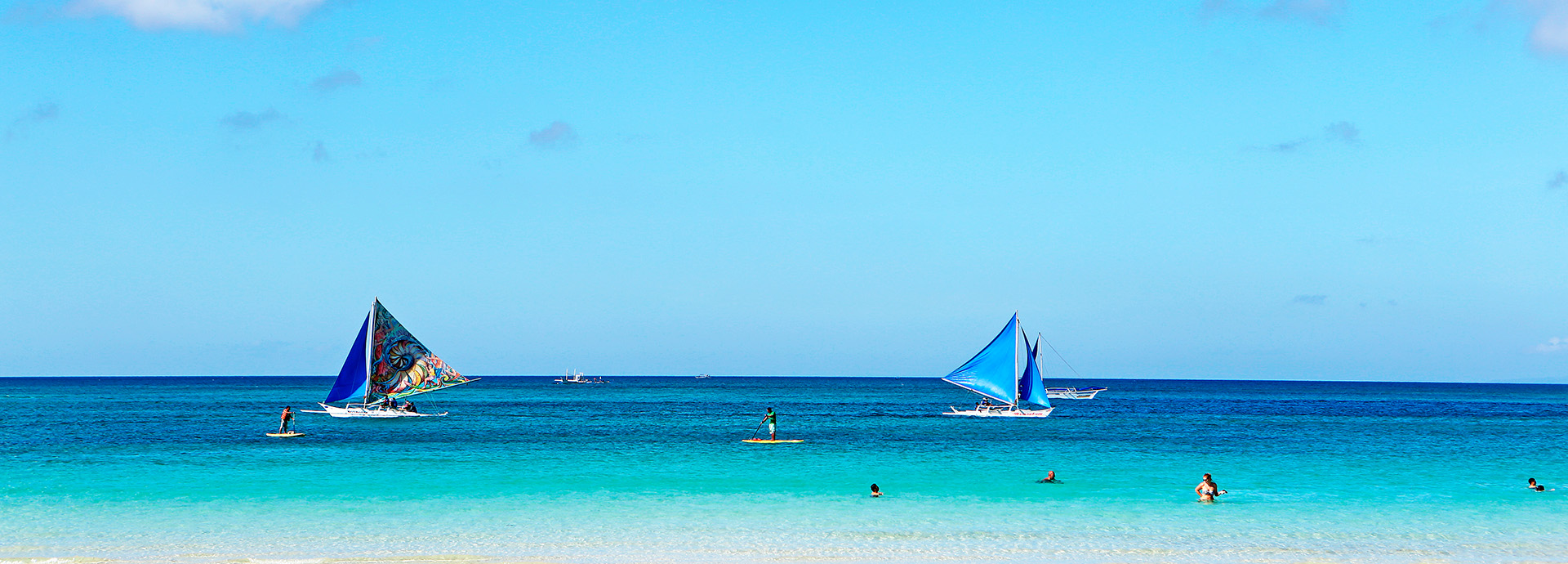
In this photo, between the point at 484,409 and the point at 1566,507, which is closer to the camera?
the point at 1566,507

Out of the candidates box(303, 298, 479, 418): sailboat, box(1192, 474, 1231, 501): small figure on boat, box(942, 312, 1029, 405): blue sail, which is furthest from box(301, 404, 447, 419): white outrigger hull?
box(1192, 474, 1231, 501): small figure on boat

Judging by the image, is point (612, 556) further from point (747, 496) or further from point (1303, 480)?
point (1303, 480)

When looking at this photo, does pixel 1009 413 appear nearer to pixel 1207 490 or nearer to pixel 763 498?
pixel 1207 490

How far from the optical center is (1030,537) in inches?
923

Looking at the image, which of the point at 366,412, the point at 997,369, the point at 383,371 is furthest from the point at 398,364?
the point at 997,369

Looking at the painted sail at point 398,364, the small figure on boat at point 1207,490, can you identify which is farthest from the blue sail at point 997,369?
the small figure on boat at point 1207,490

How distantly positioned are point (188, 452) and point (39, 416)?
1876 inches

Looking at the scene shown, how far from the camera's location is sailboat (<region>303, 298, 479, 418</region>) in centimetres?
6500

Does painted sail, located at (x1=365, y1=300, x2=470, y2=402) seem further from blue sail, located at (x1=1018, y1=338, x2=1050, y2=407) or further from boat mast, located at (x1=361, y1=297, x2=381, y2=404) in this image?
blue sail, located at (x1=1018, y1=338, x2=1050, y2=407)

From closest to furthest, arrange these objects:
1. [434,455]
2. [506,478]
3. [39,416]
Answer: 1. [506,478]
2. [434,455]
3. [39,416]

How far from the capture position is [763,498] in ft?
96.2

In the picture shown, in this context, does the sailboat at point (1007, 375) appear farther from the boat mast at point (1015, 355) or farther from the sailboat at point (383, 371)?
the sailboat at point (383, 371)

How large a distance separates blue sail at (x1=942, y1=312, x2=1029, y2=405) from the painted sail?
30276 millimetres

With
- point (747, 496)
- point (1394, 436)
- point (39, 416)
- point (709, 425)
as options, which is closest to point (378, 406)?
point (709, 425)
